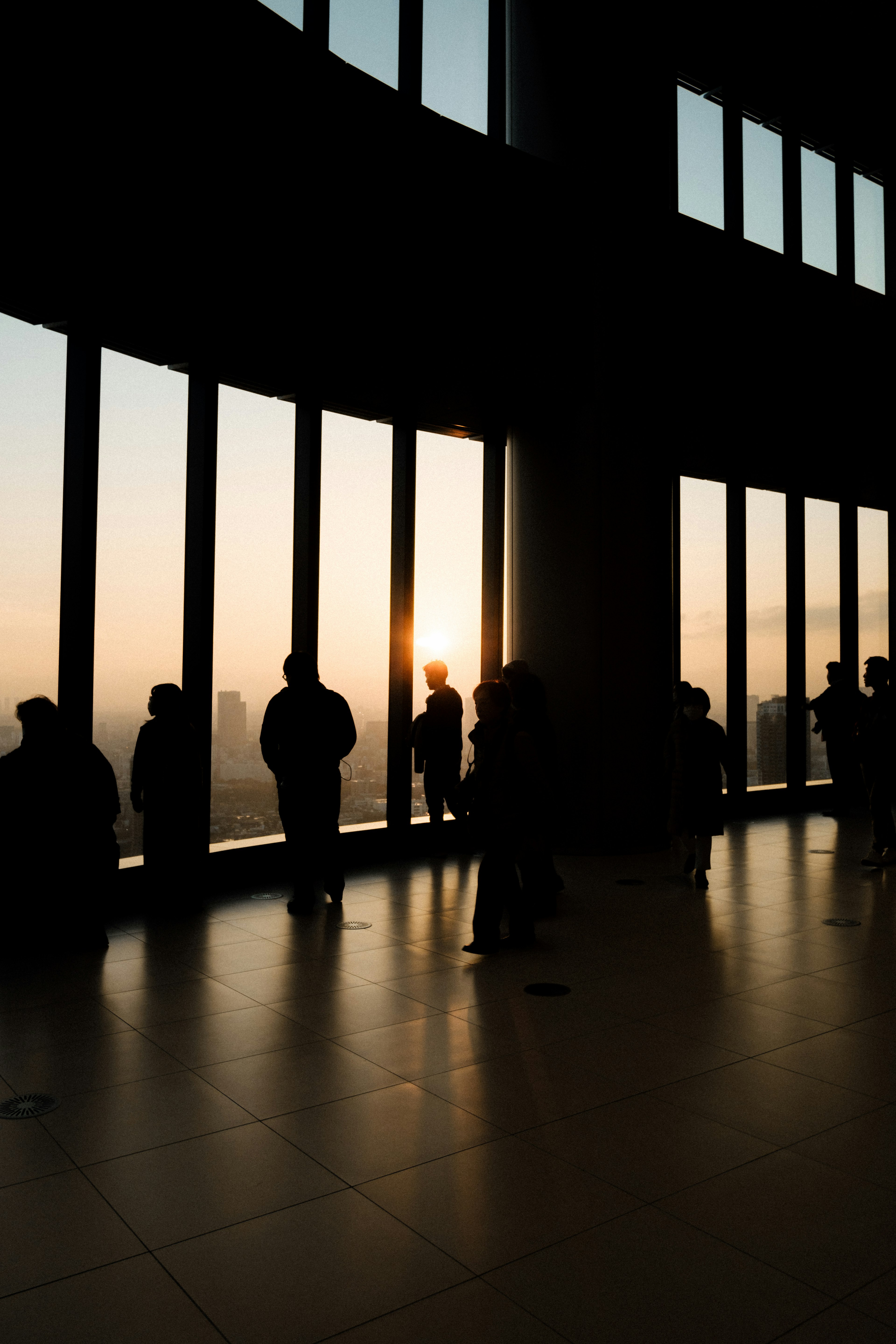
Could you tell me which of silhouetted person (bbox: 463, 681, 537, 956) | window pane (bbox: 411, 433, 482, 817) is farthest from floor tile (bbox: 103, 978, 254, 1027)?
window pane (bbox: 411, 433, 482, 817)

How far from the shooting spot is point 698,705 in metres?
7.93

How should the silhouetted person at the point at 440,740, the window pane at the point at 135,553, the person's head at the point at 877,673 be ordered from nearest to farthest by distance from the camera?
1. the window pane at the point at 135,553
2. the person's head at the point at 877,673
3. the silhouetted person at the point at 440,740

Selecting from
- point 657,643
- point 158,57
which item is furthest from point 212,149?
point 657,643

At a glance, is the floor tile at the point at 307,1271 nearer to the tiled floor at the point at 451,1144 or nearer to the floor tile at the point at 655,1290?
the tiled floor at the point at 451,1144

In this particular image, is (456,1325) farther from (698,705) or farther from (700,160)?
(700,160)

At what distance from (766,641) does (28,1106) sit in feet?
35.1

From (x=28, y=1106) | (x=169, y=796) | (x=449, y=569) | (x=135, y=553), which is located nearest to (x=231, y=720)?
(x=169, y=796)

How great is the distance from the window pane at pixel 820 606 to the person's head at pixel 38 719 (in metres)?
9.76

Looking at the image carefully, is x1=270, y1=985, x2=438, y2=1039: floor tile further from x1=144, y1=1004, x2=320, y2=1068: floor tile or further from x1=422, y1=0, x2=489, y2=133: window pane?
x1=422, y1=0, x2=489, y2=133: window pane

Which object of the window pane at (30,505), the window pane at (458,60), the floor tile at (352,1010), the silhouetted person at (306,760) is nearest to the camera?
the floor tile at (352,1010)

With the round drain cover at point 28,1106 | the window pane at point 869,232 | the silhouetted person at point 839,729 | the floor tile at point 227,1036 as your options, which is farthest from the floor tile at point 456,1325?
the window pane at point 869,232

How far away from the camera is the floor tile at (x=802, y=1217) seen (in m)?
2.67

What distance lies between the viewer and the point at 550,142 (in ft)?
29.3

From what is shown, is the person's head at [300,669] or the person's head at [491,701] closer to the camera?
the person's head at [491,701]
